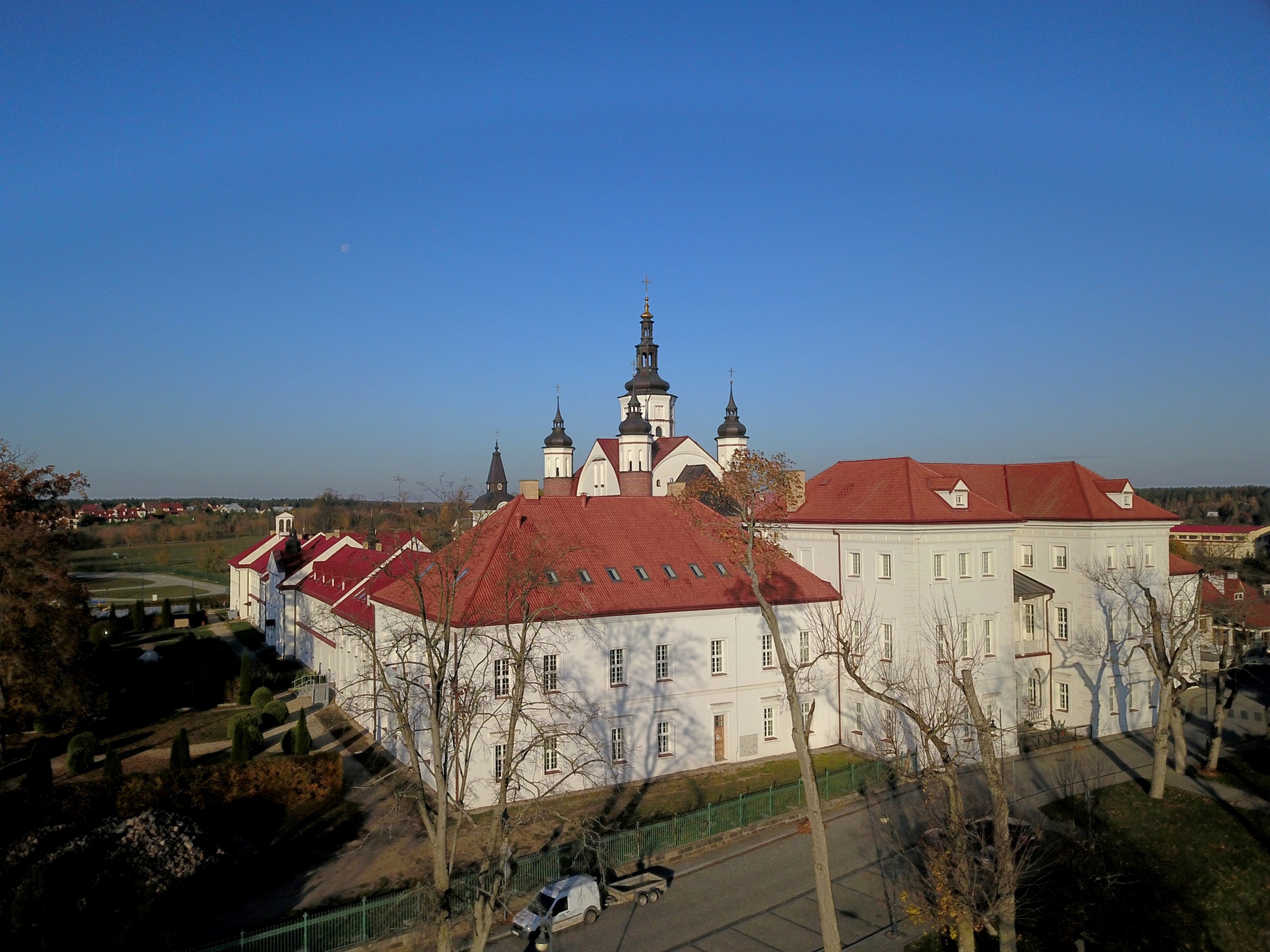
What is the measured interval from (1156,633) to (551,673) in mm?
20080

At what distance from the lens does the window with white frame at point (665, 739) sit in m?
28.6

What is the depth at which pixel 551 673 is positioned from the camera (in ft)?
88.1

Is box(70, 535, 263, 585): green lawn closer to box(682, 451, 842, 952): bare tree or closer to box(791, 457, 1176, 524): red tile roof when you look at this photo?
box(791, 457, 1176, 524): red tile roof

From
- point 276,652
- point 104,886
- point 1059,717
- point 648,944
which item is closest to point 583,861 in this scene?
point 648,944

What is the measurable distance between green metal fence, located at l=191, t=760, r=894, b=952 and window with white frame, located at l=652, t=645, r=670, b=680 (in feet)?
15.7

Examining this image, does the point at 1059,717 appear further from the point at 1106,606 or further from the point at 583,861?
the point at 583,861

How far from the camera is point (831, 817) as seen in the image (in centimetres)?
2539

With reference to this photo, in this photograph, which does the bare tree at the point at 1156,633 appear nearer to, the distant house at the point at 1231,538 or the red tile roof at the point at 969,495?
the red tile roof at the point at 969,495

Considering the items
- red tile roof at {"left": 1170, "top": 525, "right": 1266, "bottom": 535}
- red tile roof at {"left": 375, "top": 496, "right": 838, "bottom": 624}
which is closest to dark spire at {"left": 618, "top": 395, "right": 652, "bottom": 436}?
red tile roof at {"left": 375, "top": 496, "right": 838, "bottom": 624}

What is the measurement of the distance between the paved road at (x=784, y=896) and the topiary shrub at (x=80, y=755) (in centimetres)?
2018

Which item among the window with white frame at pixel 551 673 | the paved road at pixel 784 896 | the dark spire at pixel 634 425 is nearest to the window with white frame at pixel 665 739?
the window with white frame at pixel 551 673

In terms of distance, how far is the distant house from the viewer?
85938mm

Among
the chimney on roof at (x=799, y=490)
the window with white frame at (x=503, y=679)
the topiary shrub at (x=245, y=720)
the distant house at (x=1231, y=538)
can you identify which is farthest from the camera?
the distant house at (x=1231, y=538)

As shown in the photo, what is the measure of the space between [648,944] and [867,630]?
16.9 metres
